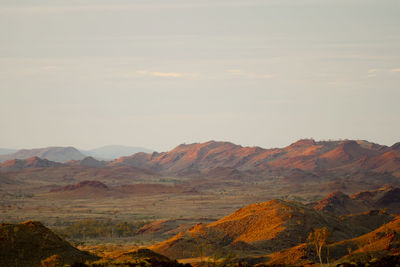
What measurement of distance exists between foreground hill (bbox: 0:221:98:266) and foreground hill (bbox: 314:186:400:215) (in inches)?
1558

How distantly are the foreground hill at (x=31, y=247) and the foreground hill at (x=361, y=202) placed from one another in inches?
1558

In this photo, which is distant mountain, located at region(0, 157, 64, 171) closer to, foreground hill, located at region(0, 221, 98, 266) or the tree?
foreground hill, located at region(0, 221, 98, 266)

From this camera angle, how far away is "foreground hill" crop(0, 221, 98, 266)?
69.3 ft

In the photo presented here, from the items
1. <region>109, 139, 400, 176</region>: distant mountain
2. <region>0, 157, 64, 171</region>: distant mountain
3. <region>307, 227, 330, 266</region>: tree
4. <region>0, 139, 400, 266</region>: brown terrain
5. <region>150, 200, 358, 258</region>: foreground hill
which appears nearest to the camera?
<region>307, 227, 330, 266</region>: tree

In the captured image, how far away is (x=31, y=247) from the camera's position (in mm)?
22375

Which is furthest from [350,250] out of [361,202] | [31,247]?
[361,202]

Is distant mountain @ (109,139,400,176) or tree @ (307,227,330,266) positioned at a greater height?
distant mountain @ (109,139,400,176)

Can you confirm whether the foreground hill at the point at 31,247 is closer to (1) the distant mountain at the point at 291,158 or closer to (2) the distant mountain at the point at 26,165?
(1) the distant mountain at the point at 291,158

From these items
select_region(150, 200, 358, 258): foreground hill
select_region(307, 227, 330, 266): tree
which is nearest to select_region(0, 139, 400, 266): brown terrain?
select_region(150, 200, 358, 258): foreground hill

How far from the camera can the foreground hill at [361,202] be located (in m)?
59.3

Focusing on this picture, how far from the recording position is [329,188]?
305 feet

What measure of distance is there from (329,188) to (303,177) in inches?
1108

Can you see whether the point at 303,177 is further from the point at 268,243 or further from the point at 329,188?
the point at 268,243

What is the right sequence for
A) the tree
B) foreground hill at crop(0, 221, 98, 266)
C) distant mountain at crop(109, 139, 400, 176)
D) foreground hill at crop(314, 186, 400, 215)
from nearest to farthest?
the tree → foreground hill at crop(0, 221, 98, 266) → foreground hill at crop(314, 186, 400, 215) → distant mountain at crop(109, 139, 400, 176)
